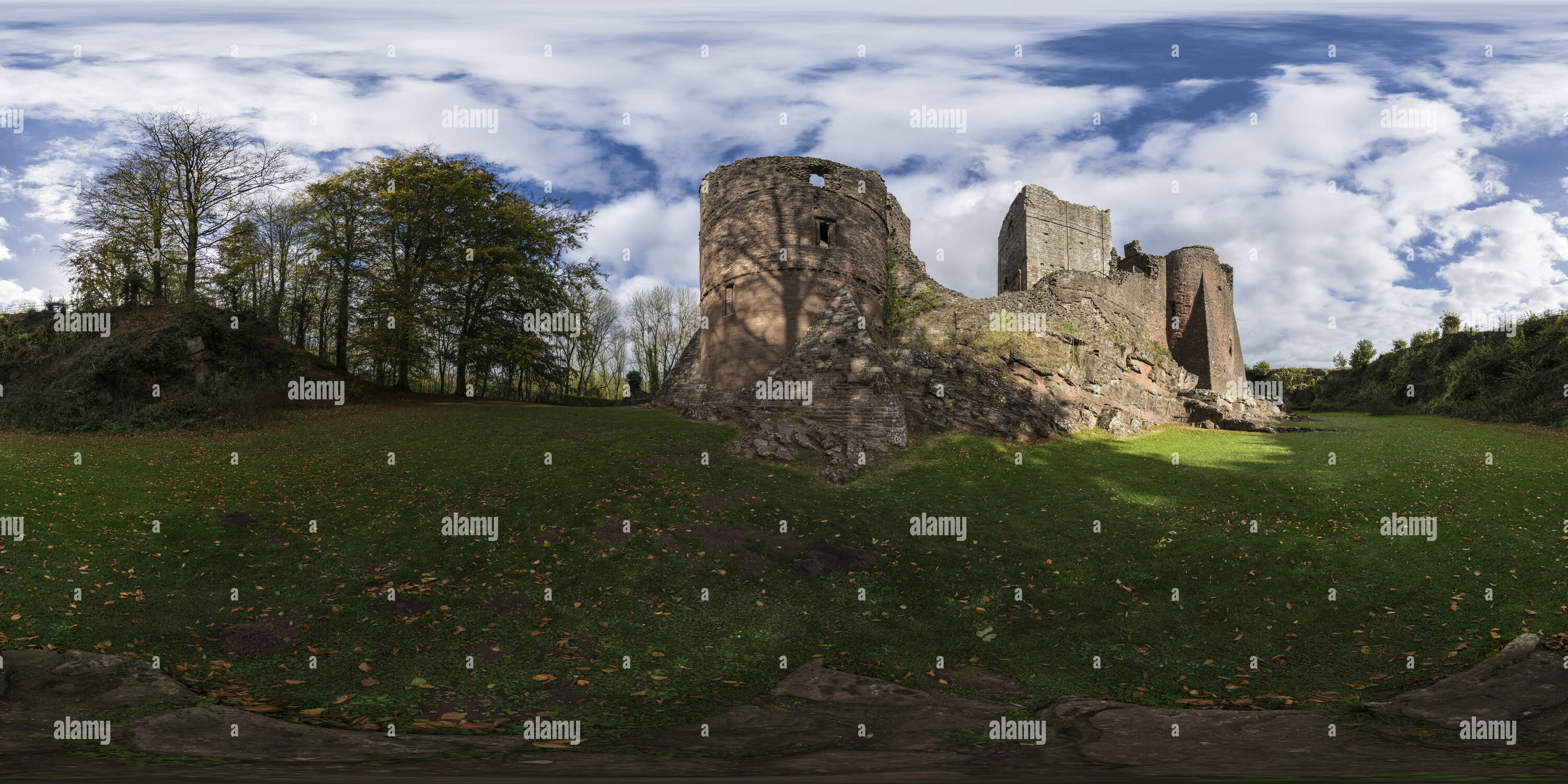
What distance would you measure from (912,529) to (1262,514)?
792 cm

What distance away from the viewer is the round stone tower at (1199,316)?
3931 centimetres

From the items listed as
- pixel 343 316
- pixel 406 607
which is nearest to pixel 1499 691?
pixel 406 607

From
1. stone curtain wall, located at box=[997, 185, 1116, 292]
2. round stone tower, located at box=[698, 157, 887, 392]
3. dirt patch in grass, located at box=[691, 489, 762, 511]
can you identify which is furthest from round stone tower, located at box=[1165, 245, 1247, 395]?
dirt patch in grass, located at box=[691, 489, 762, 511]

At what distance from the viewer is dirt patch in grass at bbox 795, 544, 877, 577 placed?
13750 millimetres

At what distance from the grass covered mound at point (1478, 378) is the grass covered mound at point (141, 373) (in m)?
50.7

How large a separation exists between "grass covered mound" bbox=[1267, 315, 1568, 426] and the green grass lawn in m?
13.2

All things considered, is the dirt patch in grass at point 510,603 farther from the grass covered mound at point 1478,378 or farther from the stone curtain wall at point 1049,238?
the grass covered mound at point 1478,378

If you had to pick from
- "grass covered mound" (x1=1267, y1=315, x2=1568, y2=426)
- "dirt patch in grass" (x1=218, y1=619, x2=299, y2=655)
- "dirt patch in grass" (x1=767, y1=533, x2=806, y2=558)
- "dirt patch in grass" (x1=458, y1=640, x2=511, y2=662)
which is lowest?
"dirt patch in grass" (x1=458, y1=640, x2=511, y2=662)

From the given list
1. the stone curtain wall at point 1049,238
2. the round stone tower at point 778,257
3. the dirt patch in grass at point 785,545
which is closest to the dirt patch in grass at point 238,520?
the dirt patch in grass at point 785,545

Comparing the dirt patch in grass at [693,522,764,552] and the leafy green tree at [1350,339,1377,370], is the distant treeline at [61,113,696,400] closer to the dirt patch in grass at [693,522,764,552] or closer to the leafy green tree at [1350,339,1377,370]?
the dirt patch in grass at [693,522,764,552]

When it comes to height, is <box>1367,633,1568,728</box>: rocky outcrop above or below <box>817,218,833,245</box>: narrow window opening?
below

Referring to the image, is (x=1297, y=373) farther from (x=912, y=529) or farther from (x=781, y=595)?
(x=781, y=595)

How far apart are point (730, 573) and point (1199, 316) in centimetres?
3759

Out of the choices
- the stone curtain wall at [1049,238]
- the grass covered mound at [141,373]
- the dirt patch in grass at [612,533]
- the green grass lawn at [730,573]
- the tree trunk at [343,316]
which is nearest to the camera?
the green grass lawn at [730,573]
